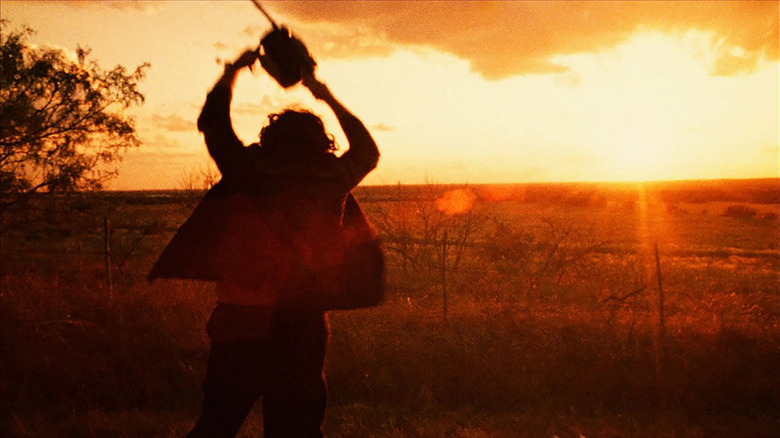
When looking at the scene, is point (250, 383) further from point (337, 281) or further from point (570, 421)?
point (570, 421)

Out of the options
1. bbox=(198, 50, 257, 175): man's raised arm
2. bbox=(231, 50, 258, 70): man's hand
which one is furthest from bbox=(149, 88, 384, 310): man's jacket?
bbox=(231, 50, 258, 70): man's hand

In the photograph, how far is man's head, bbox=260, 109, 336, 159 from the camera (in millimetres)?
2014

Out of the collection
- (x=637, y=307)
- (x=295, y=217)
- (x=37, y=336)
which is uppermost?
(x=295, y=217)

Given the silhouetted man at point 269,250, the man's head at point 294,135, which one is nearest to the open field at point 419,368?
the silhouetted man at point 269,250

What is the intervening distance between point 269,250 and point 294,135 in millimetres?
450

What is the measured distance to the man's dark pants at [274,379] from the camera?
201 cm

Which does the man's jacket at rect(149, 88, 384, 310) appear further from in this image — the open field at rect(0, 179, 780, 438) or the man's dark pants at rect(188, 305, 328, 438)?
the open field at rect(0, 179, 780, 438)

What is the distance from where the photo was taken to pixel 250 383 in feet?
6.67

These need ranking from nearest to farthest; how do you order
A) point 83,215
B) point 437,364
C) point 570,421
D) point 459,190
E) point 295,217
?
point 295,217
point 570,421
point 437,364
point 83,215
point 459,190

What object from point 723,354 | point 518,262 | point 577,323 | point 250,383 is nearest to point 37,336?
point 250,383

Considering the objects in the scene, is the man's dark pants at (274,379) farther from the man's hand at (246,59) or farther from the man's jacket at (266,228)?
the man's hand at (246,59)

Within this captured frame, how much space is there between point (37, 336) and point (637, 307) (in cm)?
1003

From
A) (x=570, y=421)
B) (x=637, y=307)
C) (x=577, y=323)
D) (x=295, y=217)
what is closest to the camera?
(x=295, y=217)

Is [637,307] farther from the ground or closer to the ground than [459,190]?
closer to the ground
